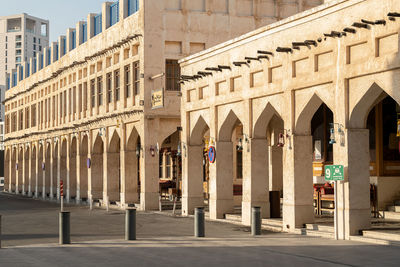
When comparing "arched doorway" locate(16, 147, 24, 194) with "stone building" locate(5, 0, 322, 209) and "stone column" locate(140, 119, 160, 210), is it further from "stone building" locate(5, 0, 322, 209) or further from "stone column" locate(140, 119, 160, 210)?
"stone column" locate(140, 119, 160, 210)

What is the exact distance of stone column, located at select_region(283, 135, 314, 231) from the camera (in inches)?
921

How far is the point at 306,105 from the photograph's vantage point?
23.1 meters

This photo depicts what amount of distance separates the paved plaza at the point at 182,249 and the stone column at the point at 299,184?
1099mm

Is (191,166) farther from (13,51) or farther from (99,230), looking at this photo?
(13,51)

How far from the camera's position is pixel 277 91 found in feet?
80.5

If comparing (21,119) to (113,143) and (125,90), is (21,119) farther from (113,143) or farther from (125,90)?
(125,90)

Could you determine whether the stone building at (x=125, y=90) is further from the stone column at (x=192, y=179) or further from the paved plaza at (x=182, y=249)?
the paved plaza at (x=182, y=249)

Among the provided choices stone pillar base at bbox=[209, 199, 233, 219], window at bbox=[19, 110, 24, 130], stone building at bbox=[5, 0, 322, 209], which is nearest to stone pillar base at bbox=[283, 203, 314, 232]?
stone pillar base at bbox=[209, 199, 233, 219]

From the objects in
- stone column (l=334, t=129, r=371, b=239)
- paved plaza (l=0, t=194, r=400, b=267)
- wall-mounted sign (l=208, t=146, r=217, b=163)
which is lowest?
paved plaza (l=0, t=194, r=400, b=267)

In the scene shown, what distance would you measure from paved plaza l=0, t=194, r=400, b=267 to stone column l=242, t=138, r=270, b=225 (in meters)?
1.28

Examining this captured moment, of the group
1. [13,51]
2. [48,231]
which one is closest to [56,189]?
[48,231]

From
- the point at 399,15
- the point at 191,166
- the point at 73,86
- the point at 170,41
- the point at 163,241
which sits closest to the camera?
the point at 399,15

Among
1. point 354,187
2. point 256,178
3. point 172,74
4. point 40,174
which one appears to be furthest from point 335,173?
point 40,174

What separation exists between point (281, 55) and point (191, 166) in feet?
29.1
